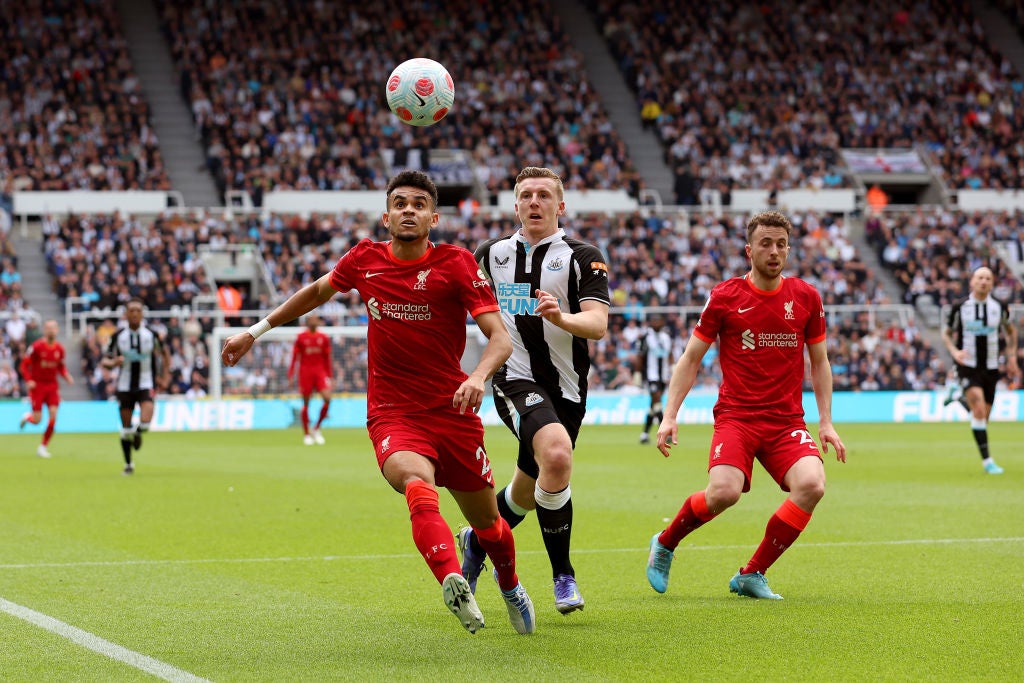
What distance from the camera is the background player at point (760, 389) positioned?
8.03m

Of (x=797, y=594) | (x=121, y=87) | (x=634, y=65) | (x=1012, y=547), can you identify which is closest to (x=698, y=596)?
(x=797, y=594)

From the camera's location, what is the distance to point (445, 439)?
6723 millimetres

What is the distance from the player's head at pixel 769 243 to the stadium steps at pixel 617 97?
34.3 metres

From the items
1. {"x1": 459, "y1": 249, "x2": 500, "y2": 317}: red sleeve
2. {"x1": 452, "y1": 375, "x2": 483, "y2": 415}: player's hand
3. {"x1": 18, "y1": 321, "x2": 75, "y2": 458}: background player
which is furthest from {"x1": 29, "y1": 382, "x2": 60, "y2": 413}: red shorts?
{"x1": 452, "y1": 375, "x2": 483, "y2": 415}: player's hand

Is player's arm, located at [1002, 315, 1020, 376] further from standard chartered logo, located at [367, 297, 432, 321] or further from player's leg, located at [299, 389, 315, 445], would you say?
player's leg, located at [299, 389, 315, 445]

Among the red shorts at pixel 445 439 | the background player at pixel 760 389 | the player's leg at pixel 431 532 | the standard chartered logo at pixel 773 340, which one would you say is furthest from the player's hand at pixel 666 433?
the player's leg at pixel 431 532

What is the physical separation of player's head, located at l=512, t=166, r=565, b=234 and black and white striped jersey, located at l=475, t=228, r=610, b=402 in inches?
4.8

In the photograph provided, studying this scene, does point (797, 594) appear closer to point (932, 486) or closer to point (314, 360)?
point (932, 486)

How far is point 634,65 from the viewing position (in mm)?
46406

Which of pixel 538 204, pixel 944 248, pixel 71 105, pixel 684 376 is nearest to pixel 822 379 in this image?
pixel 684 376

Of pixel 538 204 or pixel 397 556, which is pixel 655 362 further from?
pixel 538 204

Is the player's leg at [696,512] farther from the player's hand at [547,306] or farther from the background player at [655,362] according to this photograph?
the background player at [655,362]

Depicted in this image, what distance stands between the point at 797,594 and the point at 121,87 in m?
35.7

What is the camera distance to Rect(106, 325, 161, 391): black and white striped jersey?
18.4 meters
